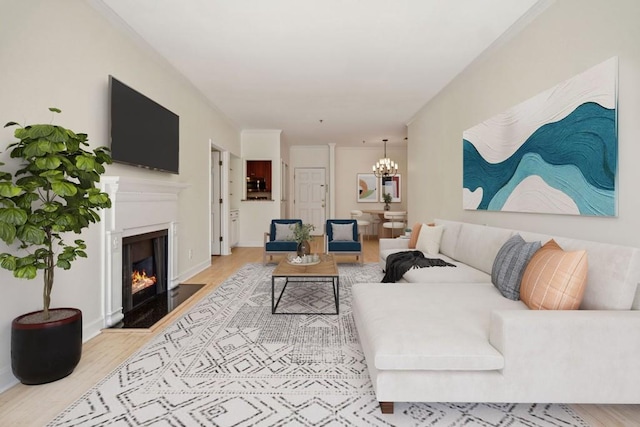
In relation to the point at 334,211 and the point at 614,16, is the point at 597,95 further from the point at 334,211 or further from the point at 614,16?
the point at 334,211

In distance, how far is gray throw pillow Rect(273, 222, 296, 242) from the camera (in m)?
5.91

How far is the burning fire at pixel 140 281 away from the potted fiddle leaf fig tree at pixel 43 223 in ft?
4.58

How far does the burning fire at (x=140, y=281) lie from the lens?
3588 mm

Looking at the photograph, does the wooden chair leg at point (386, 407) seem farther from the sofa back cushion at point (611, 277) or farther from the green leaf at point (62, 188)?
the green leaf at point (62, 188)

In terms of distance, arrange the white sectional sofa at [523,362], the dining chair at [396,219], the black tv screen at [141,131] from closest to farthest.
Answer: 1. the white sectional sofa at [523,362]
2. the black tv screen at [141,131]
3. the dining chair at [396,219]

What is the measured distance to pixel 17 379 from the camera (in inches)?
80.9

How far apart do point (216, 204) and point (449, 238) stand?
455 centimetres

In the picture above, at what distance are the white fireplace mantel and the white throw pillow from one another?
10.3 ft

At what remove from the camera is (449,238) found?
4.11 metres

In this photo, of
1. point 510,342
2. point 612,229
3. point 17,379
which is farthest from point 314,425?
point 612,229

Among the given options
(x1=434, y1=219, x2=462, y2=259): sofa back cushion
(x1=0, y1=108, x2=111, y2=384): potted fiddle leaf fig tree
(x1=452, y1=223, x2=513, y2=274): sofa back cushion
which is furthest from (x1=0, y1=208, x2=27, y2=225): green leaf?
(x1=434, y1=219, x2=462, y2=259): sofa back cushion

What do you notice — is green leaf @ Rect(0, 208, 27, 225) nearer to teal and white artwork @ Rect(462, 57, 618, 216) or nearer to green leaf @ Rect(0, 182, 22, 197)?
green leaf @ Rect(0, 182, 22, 197)

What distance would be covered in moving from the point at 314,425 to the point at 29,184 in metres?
1.99

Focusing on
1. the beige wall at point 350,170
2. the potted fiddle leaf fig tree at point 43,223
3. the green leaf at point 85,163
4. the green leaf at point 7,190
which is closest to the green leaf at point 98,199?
the potted fiddle leaf fig tree at point 43,223
